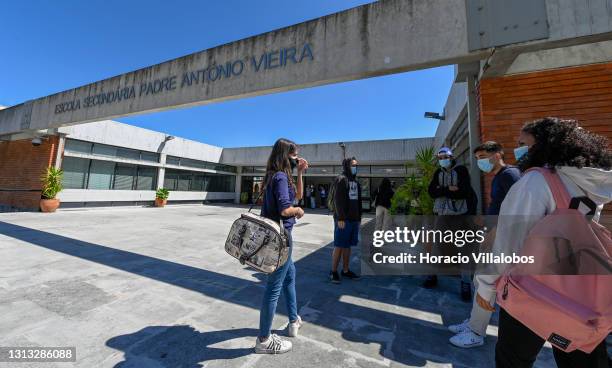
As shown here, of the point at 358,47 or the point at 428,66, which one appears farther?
the point at 358,47

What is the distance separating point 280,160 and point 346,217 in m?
1.80

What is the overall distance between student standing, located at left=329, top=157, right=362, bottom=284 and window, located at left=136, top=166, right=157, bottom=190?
1329 centimetres

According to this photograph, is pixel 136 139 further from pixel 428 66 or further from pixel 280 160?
pixel 428 66

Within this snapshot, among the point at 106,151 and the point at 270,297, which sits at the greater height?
the point at 106,151

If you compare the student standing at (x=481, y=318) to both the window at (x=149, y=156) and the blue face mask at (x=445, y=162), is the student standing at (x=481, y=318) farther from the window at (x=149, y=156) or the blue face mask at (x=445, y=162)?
the window at (x=149, y=156)

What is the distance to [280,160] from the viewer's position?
212 centimetres

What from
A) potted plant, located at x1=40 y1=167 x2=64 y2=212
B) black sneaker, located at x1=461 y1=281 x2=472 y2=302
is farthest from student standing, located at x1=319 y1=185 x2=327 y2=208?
black sneaker, located at x1=461 y1=281 x2=472 y2=302

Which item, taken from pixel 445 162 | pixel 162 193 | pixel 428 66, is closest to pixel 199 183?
pixel 162 193

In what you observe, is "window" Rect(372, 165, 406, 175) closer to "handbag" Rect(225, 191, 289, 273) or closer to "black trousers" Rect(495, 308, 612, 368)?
"handbag" Rect(225, 191, 289, 273)

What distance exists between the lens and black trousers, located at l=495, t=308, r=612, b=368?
1.09m

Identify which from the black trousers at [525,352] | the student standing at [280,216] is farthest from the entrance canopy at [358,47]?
the black trousers at [525,352]

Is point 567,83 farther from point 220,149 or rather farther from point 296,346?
point 220,149

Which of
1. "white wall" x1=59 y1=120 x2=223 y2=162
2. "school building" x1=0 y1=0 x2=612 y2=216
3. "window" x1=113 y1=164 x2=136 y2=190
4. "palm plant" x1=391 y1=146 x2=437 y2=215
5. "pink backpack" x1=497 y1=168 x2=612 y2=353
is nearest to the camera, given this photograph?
"pink backpack" x1=497 y1=168 x2=612 y2=353

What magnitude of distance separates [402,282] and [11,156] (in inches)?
653
